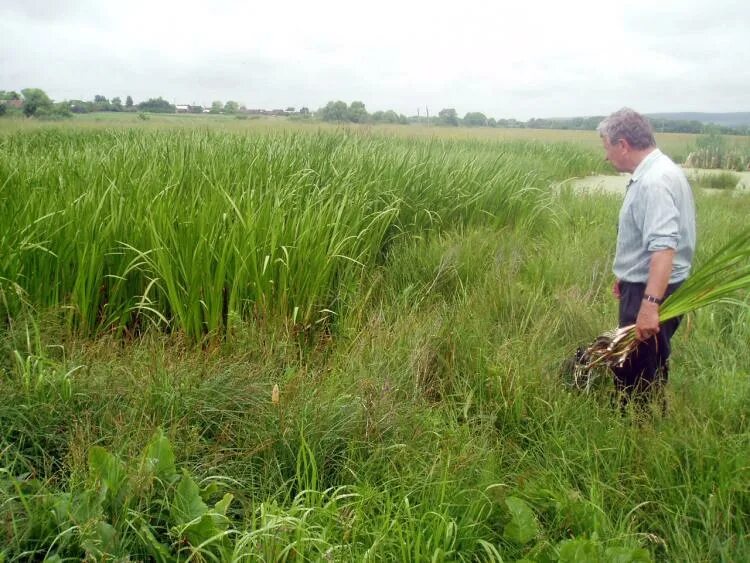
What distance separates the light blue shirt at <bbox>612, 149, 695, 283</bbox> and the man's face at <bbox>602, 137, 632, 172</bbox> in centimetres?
7

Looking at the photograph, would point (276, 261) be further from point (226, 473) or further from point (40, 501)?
point (40, 501)

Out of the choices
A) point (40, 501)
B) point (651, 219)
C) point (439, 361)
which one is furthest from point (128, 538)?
point (651, 219)

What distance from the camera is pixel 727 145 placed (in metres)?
20.0

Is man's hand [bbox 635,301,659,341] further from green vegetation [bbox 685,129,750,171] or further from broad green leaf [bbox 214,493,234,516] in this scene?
green vegetation [bbox 685,129,750,171]

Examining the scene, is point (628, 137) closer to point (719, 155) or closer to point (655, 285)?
point (655, 285)

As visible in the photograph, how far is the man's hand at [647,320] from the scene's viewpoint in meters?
2.53

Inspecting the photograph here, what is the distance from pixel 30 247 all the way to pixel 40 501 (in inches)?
63.0

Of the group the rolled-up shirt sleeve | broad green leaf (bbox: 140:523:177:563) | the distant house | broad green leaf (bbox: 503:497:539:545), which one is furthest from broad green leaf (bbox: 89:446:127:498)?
the distant house

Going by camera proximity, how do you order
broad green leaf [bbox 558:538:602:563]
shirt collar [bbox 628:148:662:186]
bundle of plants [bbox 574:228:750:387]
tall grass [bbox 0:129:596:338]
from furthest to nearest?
1. tall grass [bbox 0:129:596:338]
2. shirt collar [bbox 628:148:662:186]
3. bundle of plants [bbox 574:228:750:387]
4. broad green leaf [bbox 558:538:602:563]

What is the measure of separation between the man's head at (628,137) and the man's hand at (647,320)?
0.65 meters

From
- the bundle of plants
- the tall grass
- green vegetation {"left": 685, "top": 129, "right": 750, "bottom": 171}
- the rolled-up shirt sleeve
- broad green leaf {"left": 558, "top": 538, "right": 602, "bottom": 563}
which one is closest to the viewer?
broad green leaf {"left": 558, "top": 538, "right": 602, "bottom": 563}

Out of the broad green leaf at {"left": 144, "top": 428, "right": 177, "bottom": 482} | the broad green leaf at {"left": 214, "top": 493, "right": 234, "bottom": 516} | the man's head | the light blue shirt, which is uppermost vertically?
the man's head

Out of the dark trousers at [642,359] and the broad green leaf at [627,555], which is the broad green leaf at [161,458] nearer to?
the broad green leaf at [627,555]

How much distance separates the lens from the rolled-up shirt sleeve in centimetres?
250
